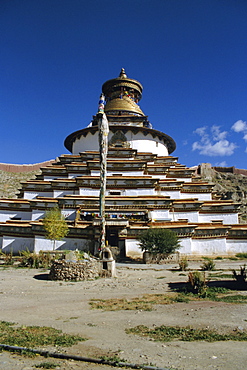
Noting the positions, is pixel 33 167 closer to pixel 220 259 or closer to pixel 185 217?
pixel 185 217

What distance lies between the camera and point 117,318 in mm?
6582

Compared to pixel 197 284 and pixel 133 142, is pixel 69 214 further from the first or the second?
pixel 197 284

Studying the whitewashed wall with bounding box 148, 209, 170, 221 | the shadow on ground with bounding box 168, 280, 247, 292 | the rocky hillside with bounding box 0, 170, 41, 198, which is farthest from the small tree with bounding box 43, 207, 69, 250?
the rocky hillside with bounding box 0, 170, 41, 198

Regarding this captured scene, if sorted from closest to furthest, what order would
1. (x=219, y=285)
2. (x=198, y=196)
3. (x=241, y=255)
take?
1. (x=219, y=285)
2. (x=241, y=255)
3. (x=198, y=196)

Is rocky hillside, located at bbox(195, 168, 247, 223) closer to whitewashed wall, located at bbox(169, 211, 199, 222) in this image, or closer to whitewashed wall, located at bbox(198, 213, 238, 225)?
whitewashed wall, located at bbox(198, 213, 238, 225)

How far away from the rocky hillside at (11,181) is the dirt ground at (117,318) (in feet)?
97.4

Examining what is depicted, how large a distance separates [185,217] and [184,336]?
17.0m

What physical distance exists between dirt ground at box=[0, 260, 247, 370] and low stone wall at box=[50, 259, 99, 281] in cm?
54

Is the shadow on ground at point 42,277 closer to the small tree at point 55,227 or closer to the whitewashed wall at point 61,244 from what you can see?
the small tree at point 55,227

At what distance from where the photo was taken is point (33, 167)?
4756 centimetres

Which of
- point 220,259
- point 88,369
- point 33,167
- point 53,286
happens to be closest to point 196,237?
point 220,259

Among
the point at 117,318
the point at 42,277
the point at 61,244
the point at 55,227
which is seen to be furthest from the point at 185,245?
the point at 117,318

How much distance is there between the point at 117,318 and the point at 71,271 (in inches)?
216

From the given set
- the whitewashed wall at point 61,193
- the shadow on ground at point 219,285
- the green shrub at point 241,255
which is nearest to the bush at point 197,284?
the shadow on ground at point 219,285
